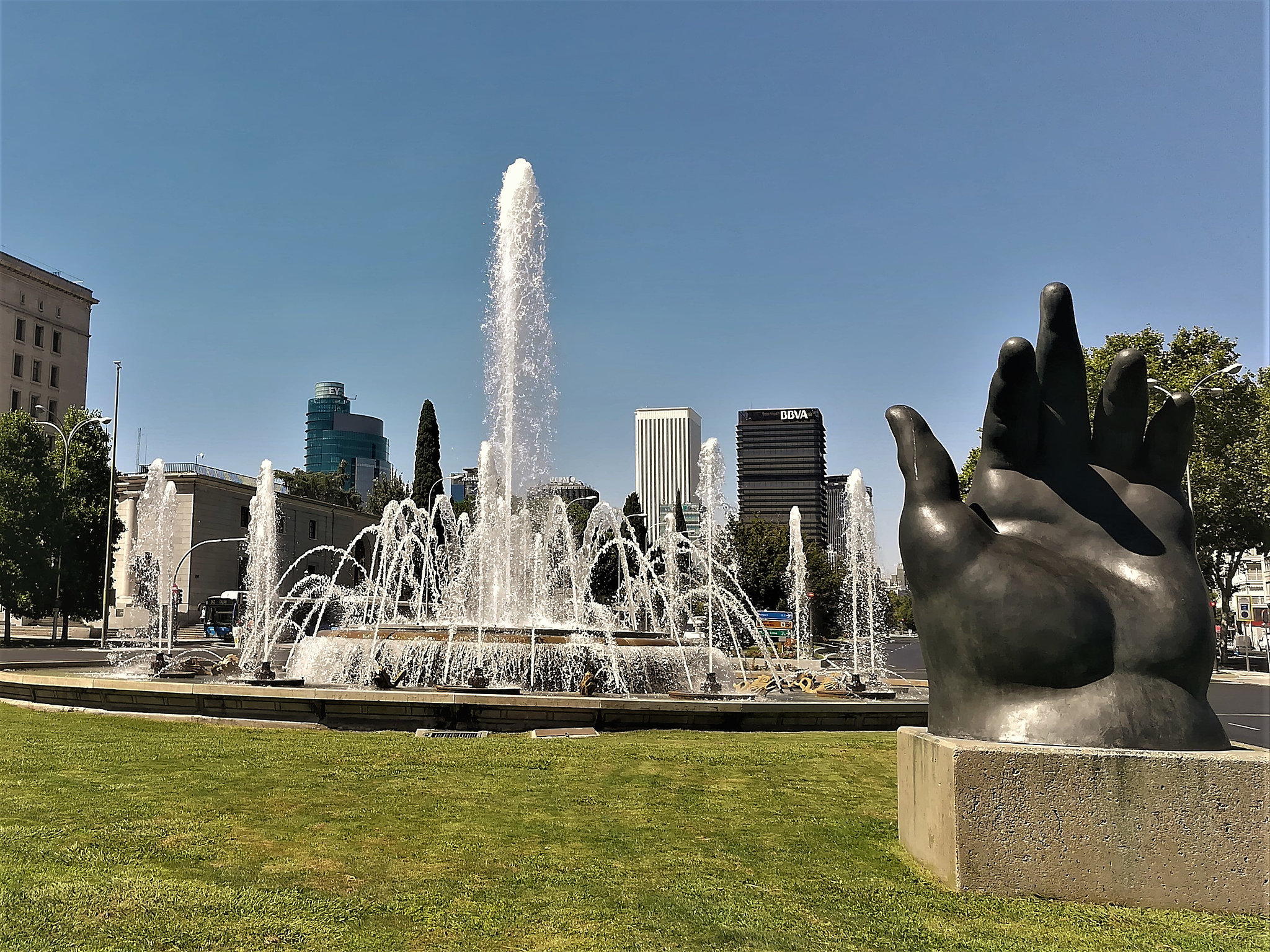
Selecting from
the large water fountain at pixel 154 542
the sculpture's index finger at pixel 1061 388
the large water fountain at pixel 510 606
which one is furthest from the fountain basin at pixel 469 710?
the large water fountain at pixel 154 542

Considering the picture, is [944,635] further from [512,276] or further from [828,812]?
[512,276]

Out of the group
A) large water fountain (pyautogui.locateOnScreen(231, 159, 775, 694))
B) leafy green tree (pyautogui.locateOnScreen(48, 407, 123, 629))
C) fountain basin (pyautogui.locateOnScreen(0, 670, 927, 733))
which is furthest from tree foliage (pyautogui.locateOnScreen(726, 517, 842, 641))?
fountain basin (pyautogui.locateOnScreen(0, 670, 927, 733))

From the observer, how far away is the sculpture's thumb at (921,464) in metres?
6.20

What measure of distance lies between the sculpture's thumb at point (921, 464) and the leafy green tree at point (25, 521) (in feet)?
143

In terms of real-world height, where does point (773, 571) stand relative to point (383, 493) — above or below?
below

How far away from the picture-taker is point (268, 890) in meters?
5.20

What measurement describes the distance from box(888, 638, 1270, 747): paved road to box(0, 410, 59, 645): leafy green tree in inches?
1400

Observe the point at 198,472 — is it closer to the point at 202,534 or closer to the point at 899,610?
the point at 202,534

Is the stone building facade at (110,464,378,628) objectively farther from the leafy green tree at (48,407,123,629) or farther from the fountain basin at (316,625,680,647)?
the fountain basin at (316,625,680,647)

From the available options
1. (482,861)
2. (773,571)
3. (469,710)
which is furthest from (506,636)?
(773,571)

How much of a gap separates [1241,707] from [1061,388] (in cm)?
1907

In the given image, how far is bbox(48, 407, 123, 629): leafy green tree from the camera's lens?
1666 inches

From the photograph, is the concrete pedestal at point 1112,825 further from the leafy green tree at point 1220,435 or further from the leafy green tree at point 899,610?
the leafy green tree at point 899,610

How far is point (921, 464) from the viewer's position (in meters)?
6.27
